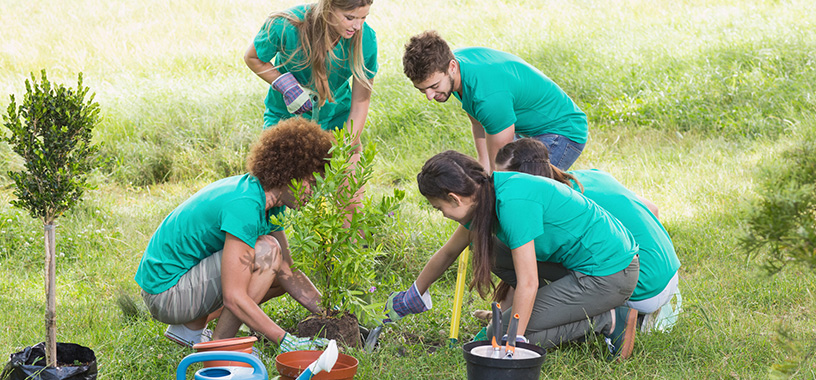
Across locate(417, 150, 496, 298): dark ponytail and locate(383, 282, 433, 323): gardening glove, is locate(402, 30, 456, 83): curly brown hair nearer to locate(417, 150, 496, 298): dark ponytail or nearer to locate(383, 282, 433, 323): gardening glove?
locate(417, 150, 496, 298): dark ponytail

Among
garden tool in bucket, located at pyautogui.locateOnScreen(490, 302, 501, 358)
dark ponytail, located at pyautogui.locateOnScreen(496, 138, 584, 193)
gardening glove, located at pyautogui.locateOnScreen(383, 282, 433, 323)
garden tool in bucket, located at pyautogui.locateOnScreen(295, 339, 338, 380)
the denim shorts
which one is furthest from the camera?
the denim shorts

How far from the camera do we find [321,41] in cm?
354

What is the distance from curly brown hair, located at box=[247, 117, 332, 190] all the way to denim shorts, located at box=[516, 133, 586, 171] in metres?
1.47

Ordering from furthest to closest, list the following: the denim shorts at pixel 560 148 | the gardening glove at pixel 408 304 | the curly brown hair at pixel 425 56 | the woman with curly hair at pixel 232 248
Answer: the denim shorts at pixel 560 148, the curly brown hair at pixel 425 56, the gardening glove at pixel 408 304, the woman with curly hair at pixel 232 248

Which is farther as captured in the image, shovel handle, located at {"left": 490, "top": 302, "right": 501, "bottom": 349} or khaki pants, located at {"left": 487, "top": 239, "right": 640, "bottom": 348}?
khaki pants, located at {"left": 487, "top": 239, "right": 640, "bottom": 348}

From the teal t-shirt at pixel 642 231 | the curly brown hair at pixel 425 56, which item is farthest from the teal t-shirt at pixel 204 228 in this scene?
the teal t-shirt at pixel 642 231

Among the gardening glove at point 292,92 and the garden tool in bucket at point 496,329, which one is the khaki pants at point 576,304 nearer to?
the garden tool in bucket at point 496,329

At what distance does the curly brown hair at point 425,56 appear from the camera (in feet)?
11.0

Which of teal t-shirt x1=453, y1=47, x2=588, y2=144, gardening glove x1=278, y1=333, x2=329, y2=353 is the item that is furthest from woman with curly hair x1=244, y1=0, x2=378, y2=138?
gardening glove x1=278, y1=333, x2=329, y2=353

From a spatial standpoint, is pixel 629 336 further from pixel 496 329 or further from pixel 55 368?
pixel 55 368

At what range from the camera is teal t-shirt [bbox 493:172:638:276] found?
8.74 feet

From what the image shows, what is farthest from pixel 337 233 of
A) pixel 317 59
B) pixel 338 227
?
pixel 317 59

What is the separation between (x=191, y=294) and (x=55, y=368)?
0.75 m

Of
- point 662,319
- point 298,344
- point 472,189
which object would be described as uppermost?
point 472,189
